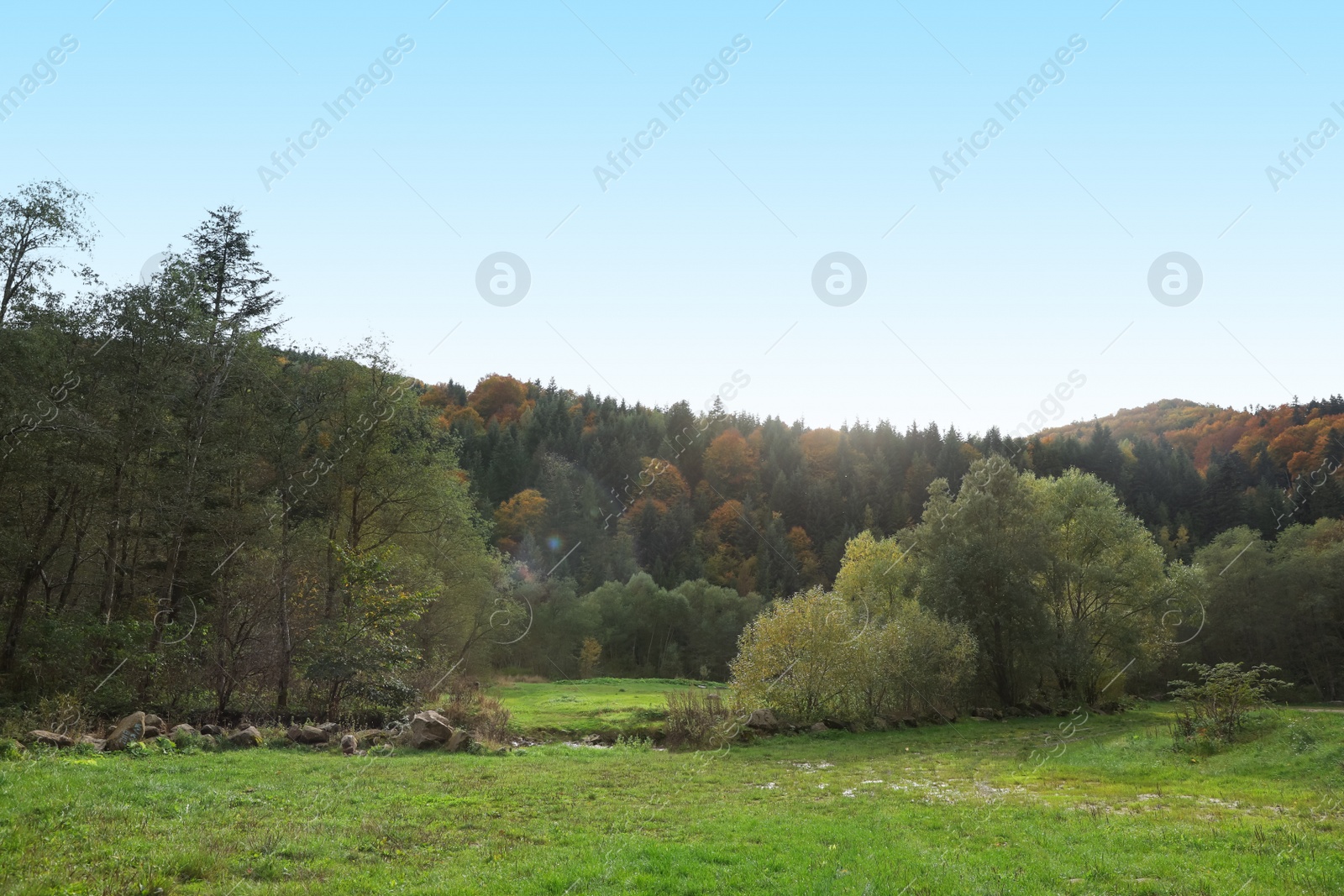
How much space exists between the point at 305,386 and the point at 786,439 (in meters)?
107

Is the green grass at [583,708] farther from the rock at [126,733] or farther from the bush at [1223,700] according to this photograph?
the bush at [1223,700]

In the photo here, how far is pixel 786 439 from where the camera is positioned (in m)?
133

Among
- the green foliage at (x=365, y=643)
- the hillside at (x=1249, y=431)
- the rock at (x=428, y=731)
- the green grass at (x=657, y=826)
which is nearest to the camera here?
the green grass at (x=657, y=826)

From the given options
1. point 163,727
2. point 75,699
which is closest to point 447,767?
point 163,727

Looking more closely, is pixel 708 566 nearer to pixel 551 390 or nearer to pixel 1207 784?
pixel 551 390

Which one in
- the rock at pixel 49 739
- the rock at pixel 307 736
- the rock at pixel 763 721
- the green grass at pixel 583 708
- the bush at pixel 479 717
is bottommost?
the green grass at pixel 583 708

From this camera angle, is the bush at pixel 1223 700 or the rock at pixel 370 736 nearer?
the bush at pixel 1223 700

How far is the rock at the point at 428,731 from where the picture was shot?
20.7 m

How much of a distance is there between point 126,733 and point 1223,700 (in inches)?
1089

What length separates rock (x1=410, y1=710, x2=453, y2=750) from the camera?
20.7 metres

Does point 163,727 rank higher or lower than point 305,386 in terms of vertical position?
lower

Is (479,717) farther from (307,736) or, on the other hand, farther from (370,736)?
(307,736)

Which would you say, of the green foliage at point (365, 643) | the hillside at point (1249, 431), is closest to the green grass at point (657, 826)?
the green foliage at point (365, 643)

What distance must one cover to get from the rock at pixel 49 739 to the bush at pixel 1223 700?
2699 cm
